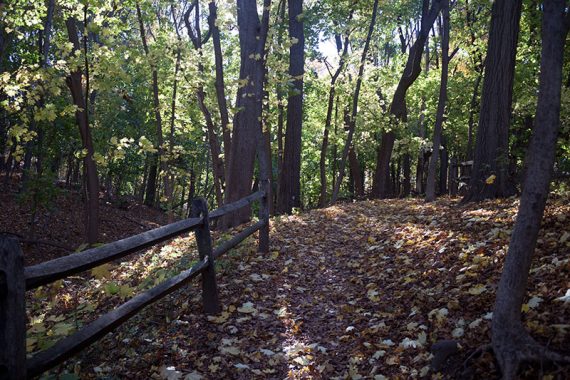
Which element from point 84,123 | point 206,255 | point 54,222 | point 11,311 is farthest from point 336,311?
point 54,222

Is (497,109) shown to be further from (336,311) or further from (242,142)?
(336,311)

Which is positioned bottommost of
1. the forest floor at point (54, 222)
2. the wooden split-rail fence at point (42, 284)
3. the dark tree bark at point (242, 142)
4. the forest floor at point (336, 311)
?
the forest floor at point (54, 222)

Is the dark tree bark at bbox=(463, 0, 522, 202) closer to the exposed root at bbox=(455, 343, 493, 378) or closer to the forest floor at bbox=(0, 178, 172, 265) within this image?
the exposed root at bbox=(455, 343, 493, 378)

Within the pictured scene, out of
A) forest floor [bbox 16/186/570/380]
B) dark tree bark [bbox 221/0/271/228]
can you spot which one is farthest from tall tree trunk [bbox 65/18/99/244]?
forest floor [bbox 16/186/570/380]

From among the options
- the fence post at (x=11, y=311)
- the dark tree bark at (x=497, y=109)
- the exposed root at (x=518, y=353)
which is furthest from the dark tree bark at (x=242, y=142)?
the fence post at (x=11, y=311)

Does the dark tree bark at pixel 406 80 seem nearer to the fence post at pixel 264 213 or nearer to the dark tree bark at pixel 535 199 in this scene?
the fence post at pixel 264 213

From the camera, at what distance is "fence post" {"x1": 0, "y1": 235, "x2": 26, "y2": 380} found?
2328 mm

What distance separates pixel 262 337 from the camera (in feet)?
15.9

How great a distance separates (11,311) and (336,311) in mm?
3905

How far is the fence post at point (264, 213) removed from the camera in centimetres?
766

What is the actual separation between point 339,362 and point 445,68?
1077 cm

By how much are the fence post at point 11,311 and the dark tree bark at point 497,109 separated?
28.0ft

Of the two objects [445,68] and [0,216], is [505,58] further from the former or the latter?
[0,216]

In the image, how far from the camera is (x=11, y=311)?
7.75ft
